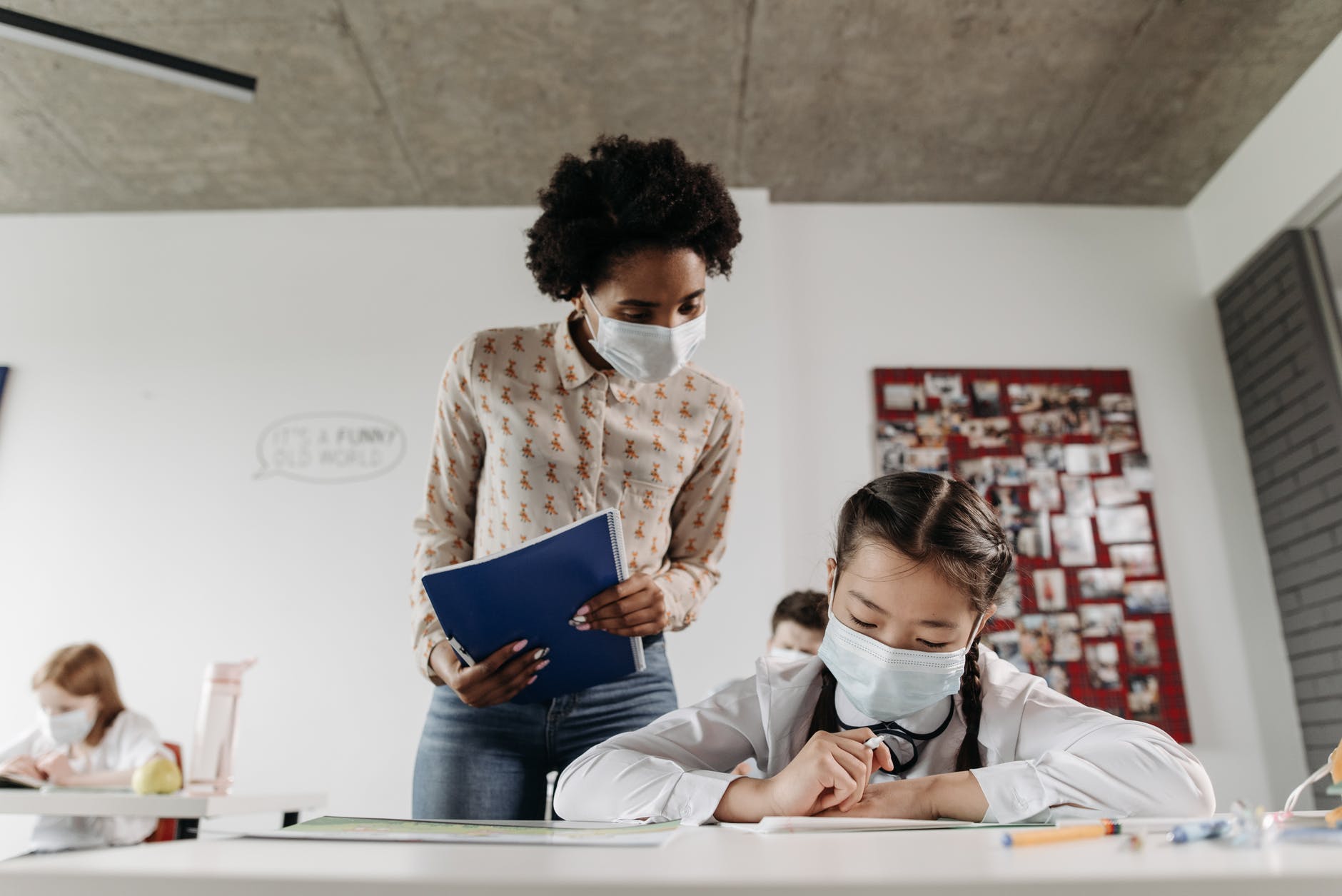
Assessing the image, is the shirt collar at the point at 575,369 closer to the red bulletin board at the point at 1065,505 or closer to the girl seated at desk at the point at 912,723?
the girl seated at desk at the point at 912,723

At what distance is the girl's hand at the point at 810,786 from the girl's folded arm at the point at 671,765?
2 centimetres

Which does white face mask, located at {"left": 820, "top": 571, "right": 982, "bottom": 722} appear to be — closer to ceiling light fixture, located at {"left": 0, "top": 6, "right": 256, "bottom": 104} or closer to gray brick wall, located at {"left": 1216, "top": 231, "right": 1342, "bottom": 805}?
ceiling light fixture, located at {"left": 0, "top": 6, "right": 256, "bottom": 104}

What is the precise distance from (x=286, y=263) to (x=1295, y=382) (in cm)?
357

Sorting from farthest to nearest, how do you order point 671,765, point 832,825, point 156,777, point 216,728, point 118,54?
point 216,728
point 118,54
point 156,777
point 671,765
point 832,825

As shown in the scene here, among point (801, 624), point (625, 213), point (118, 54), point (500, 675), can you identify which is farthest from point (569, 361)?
point (118, 54)

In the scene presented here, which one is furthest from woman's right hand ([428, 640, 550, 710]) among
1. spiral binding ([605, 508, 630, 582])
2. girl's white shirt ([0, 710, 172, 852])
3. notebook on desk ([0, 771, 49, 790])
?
girl's white shirt ([0, 710, 172, 852])

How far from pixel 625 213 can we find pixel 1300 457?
8.91 ft

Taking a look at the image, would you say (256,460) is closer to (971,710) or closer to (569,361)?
(569,361)

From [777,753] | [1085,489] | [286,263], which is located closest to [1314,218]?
[1085,489]

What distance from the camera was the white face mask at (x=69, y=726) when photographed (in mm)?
2686

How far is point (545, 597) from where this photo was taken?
45.9 inches

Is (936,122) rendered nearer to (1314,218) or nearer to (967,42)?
(967,42)

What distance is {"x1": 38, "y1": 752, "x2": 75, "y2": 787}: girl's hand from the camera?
7.85 ft

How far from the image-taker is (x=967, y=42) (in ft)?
9.17
